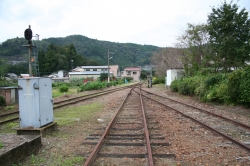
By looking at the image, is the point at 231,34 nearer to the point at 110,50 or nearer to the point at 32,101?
the point at 32,101

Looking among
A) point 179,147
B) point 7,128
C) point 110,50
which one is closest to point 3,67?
point 7,128

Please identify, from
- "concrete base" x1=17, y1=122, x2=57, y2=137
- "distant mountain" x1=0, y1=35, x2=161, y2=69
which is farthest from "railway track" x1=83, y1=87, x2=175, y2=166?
"distant mountain" x1=0, y1=35, x2=161, y2=69

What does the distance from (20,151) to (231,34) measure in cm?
1815

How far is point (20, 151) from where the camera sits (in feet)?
13.9

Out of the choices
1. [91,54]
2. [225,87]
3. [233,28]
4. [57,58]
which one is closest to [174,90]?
[233,28]

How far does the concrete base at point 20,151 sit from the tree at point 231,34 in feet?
55.1

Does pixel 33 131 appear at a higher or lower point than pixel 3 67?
lower

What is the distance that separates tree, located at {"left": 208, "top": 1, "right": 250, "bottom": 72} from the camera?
57.1 feet

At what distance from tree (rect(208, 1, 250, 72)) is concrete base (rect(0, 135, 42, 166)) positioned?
55.1ft

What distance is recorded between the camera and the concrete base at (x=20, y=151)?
379 cm

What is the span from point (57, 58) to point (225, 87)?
7506cm

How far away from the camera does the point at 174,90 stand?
22.4 m

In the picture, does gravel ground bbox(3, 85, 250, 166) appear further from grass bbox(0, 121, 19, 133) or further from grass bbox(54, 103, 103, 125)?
grass bbox(0, 121, 19, 133)

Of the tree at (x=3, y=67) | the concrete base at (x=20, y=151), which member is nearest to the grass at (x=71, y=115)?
the concrete base at (x=20, y=151)
